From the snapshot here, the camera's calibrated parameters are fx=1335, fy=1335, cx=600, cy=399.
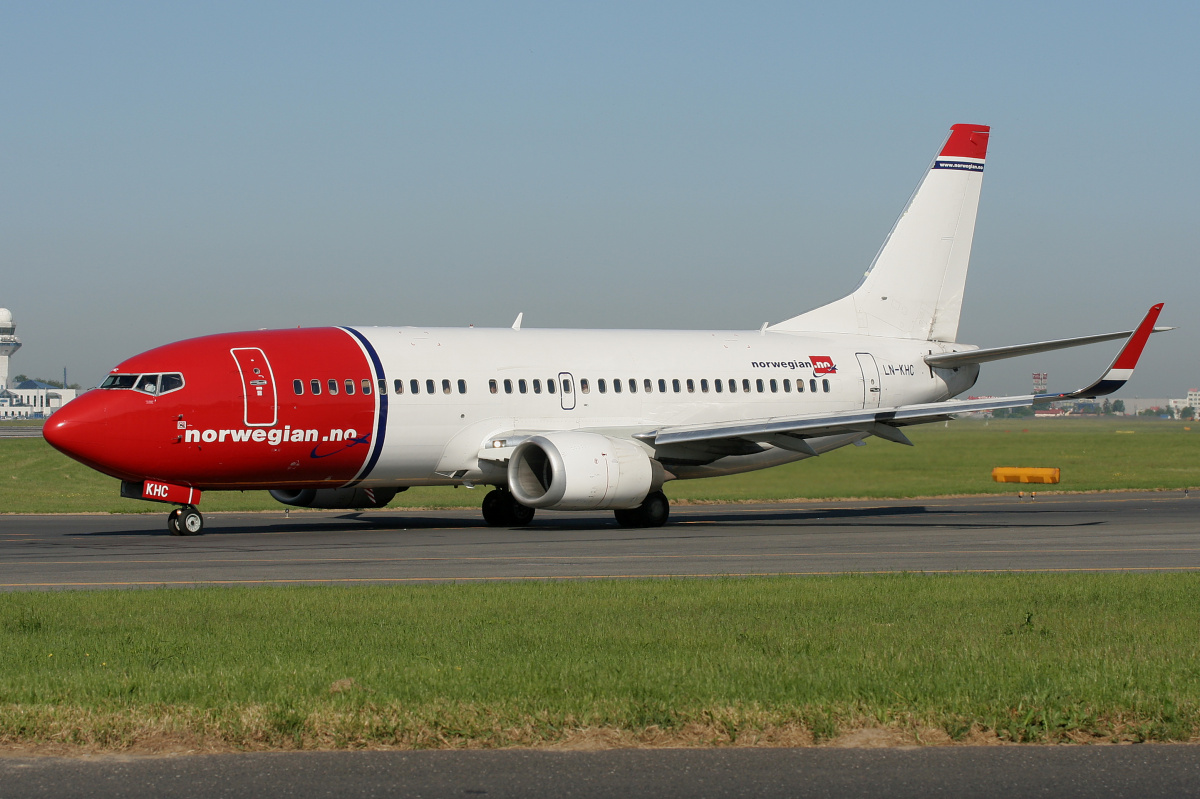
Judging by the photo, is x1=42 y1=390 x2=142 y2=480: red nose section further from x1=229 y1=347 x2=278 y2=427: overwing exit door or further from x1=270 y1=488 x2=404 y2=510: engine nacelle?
x1=270 y1=488 x2=404 y2=510: engine nacelle

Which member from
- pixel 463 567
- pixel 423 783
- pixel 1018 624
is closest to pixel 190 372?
pixel 463 567

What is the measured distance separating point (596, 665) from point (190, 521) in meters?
17.3

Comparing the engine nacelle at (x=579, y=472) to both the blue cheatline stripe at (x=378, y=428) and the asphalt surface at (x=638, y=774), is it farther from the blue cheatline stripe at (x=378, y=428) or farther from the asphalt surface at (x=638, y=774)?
the asphalt surface at (x=638, y=774)

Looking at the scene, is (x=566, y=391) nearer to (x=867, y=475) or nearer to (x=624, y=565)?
(x=624, y=565)

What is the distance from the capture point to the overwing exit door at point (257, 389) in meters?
24.9

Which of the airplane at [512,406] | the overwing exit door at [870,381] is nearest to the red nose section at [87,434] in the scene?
the airplane at [512,406]

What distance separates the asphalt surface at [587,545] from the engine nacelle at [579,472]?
73 centimetres

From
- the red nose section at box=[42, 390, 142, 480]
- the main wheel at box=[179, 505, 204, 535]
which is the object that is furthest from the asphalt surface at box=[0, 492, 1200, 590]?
the red nose section at box=[42, 390, 142, 480]

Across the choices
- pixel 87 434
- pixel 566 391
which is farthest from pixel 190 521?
pixel 566 391

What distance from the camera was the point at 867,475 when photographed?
37.2 m

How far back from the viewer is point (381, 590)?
47.8 feet

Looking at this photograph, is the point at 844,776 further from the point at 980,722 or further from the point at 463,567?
the point at 463,567

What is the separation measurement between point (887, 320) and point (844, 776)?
28580mm

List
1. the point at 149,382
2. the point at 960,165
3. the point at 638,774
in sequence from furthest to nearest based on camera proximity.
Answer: the point at 960,165 → the point at 149,382 → the point at 638,774
